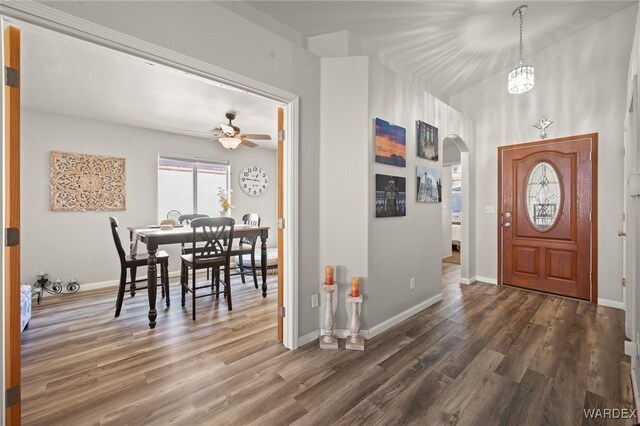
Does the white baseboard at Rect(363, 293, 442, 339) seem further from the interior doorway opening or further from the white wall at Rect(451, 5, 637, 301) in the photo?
the interior doorway opening

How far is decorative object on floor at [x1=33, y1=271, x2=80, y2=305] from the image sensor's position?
353 centimetres

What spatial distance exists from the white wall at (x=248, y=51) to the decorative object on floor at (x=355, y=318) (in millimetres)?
337

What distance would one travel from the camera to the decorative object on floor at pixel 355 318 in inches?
90.8

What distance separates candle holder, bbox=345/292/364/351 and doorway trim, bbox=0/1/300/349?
462 mm

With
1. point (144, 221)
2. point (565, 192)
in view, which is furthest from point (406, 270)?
point (144, 221)

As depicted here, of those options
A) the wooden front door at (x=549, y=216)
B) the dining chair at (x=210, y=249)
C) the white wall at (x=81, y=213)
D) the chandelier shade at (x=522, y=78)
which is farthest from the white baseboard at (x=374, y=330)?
the white wall at (x=81, y=213)

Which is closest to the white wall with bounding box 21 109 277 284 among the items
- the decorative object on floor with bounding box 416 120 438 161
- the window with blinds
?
the window with blinds

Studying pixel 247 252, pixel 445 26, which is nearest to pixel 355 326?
pixel 247 252

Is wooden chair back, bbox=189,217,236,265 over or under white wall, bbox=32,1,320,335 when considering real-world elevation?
under

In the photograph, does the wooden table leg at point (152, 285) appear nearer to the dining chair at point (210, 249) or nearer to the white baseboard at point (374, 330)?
the dining chair at point (210, 249)

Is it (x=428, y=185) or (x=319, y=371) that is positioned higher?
(x=428, y=185)

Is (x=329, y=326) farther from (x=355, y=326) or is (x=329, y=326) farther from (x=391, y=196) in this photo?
(x=391, y=196)

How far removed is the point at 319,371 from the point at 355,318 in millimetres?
525

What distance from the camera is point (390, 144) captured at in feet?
8.87
